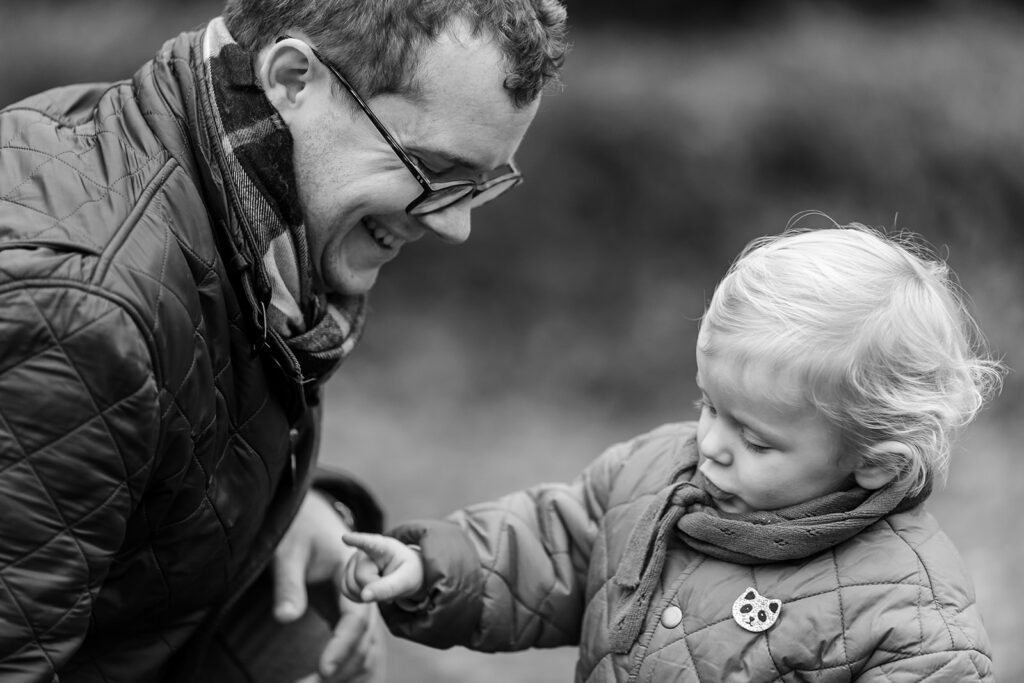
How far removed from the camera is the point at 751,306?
6.34ft

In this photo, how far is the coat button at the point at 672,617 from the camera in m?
2.01

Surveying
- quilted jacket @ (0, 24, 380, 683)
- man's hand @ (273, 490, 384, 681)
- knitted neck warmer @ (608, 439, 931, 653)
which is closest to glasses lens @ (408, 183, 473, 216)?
quilted jacket @ (0, 24, 380, 683)

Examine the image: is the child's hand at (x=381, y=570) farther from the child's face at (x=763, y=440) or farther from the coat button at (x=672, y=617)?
the child's face at (x=763, y=440)

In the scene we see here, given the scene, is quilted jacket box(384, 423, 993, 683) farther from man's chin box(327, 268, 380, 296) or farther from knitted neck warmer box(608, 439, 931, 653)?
man's chin box(327, 268, 380, 296)

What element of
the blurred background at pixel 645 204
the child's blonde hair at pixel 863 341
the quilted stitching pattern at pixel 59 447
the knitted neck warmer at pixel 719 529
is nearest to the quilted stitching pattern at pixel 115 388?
the quilted stitching pattern at pixel 59 447

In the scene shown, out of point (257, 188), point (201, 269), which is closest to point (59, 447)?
point (201, 269)

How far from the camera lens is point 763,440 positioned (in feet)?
6.35

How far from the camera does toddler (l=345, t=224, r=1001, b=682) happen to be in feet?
6.19

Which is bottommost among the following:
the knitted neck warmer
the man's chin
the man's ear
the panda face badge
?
the panda face badge

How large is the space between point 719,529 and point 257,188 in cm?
91

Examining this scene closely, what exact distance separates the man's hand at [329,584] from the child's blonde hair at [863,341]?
105 centimetres

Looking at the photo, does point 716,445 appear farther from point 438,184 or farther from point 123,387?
point 123,387

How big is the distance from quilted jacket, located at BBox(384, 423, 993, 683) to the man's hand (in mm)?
→ 306

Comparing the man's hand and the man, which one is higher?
the man
